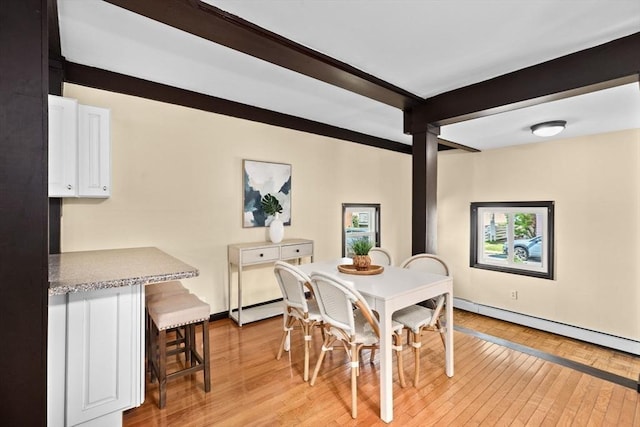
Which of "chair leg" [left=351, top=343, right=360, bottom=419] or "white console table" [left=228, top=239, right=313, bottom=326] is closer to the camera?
"chair leg" [left=351, top=343, right=360, bottom=419]

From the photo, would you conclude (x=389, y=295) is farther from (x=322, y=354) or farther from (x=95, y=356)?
(x=95, y=356)

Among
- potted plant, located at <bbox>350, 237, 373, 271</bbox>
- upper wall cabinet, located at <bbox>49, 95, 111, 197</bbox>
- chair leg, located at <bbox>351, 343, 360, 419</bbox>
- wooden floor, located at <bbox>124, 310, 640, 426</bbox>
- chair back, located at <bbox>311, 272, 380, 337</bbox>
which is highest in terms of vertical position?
upper wall cabinet, located at <bbox>49, 95, 111, 197</bbox>

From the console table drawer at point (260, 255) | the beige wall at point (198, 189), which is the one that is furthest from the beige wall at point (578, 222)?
the console table drawer at point (260, 255)

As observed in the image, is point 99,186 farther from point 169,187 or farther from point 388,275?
point 388,275

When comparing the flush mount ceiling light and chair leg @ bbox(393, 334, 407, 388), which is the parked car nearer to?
the flush mount ceiling light

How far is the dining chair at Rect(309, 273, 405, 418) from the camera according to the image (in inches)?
74.7

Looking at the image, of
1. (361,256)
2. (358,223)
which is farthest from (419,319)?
(358,223)

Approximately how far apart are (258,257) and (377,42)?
2.35m

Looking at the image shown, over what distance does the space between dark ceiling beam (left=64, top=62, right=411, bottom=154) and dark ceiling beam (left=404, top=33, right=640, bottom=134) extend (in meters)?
1.57

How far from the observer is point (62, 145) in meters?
2.20

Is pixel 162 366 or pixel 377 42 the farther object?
pixel 377 42

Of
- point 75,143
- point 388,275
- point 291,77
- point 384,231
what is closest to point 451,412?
point 388,275

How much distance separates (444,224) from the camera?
5.70 m

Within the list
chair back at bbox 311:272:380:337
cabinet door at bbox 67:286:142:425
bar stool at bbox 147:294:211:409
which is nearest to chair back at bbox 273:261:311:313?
chair back at bbox 311:272:380:337
